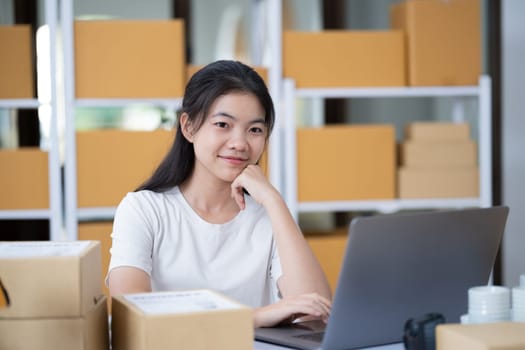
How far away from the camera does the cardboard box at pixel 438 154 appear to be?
372 centimetres

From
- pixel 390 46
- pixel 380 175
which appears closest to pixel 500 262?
pixel 380 175

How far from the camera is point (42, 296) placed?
1.24 metres

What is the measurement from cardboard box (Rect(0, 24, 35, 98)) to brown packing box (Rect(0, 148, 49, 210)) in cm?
25

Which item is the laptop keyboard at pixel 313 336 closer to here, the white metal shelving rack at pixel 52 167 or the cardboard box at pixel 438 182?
the white metal shelving rack at pixel 52 167

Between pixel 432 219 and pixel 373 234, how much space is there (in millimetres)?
128

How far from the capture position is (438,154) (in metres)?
3.73

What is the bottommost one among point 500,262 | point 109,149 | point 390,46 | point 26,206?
point 500,262

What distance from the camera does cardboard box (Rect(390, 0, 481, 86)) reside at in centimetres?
367

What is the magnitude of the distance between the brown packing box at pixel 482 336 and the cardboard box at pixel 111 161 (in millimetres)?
2357

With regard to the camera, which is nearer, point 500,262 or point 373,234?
point 373,234

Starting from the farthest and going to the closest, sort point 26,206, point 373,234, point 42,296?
point 26,206, point 373,234, point 42,296

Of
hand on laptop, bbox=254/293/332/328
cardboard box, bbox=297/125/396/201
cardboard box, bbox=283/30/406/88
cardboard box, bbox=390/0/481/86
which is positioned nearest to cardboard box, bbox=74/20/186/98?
cardboard box, bbox=283/30/406/88

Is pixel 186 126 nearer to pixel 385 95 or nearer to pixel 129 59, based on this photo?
pixel 129 59

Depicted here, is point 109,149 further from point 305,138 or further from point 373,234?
point 373,234
